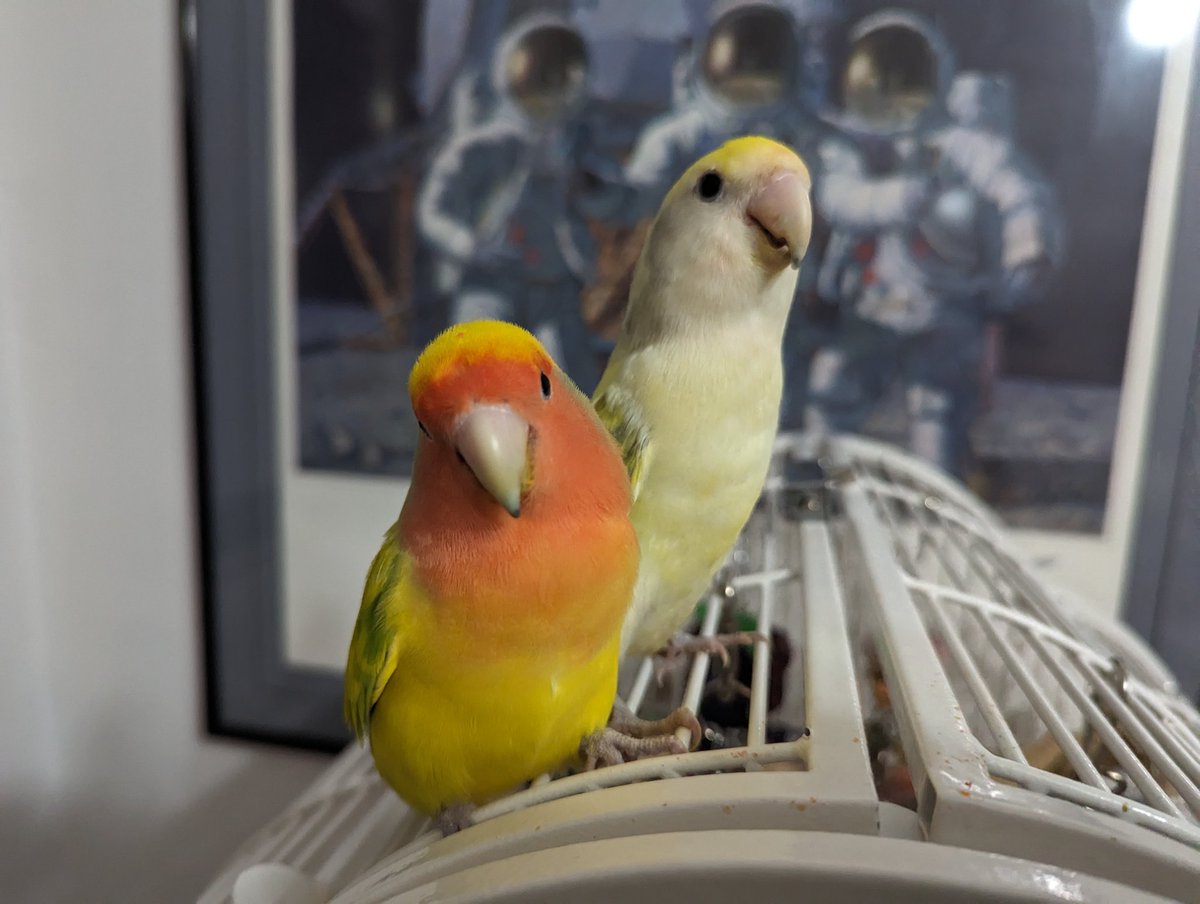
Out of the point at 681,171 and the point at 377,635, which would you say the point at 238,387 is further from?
the point at 377,635

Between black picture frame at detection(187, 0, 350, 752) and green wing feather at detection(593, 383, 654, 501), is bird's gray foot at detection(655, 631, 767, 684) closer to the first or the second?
green wing feather at detection(593, 383, 654, 501)

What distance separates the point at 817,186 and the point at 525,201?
414mm

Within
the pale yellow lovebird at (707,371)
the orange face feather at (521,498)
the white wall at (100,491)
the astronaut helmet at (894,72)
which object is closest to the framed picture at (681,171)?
the astronaut helmet at (894,72)

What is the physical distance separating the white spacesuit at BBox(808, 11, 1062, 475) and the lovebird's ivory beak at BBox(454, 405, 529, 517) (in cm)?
77

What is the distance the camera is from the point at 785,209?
0.46 metres

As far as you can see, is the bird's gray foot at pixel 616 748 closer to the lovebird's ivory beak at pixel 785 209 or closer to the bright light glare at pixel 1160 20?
the lovebird's ivory beak at pixel 785 209

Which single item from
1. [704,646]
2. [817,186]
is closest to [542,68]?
[817,186]

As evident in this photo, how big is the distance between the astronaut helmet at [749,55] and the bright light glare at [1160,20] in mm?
411

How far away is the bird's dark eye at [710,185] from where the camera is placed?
485mm

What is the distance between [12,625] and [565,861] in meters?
1.37

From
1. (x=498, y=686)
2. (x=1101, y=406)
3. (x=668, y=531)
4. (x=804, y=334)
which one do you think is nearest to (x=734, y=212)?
(x=668, y=531)

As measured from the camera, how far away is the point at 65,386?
1207 millimetres

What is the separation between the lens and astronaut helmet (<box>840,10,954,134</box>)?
3.07 feet

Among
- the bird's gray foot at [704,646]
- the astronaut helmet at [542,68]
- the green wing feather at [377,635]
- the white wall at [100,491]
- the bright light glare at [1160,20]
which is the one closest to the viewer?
the green wing feather at [377,635]
